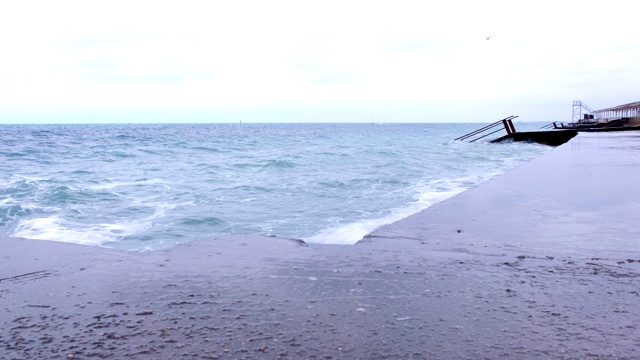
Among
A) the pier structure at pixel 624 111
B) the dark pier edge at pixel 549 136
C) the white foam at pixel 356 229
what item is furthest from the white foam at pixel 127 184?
the pier structure at pixel 624 111

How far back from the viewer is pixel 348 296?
11.6 feet

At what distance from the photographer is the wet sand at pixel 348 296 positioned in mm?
2732

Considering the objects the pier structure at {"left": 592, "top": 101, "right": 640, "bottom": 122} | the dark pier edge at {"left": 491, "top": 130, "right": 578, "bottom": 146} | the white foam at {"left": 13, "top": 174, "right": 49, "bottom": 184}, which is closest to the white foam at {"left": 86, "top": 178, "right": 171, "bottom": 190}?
the white foam at {"left": 13, "top": 174, "right": 49, "bottom": 184}

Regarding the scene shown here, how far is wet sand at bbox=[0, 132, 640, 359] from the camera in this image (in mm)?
2732

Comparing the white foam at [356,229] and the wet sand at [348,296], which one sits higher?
the wet sand at [348,296]

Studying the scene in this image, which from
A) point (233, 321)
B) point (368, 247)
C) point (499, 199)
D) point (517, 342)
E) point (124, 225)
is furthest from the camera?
point (124, 225)

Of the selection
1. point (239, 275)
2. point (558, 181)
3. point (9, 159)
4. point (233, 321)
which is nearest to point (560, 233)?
point (239, 275)

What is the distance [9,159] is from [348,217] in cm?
1951

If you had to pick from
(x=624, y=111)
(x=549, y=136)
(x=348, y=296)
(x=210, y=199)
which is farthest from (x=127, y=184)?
(x=624, y=111)

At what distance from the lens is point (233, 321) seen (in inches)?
122

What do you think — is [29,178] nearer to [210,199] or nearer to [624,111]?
[210,199]

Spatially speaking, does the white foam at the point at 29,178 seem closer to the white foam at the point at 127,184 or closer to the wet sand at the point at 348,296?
the white foam at the point at 127,184

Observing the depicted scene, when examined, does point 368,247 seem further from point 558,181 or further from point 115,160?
point 115,160

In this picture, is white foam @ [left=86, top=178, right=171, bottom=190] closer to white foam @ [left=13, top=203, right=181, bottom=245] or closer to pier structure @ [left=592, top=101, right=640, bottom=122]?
white foam @ [left=13, top=203, right=181, bottom=245]
